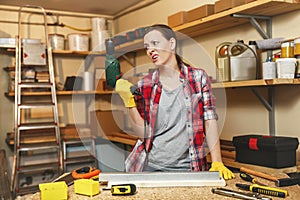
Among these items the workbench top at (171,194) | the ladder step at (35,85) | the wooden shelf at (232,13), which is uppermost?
the wooden shelf at (232,13)

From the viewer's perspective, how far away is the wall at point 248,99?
1930mm

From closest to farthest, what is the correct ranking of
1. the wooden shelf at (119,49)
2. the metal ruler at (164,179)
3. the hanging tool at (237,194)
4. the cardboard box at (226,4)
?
the hanging tool at (237,194)
the metal ruler at (164,179)
the cardboard box at (226,4)
the wooden shelf at (119,49)

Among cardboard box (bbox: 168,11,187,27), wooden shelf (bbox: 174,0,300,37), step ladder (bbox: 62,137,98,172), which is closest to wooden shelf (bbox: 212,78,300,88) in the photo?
wooden shelf (bbox: 174,0,300,37)

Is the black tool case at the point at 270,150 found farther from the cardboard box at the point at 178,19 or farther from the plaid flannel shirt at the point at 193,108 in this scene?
the cardboard box at the point at 178,19

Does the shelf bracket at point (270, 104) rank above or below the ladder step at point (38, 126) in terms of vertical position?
above

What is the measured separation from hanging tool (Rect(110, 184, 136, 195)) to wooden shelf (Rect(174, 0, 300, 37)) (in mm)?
1131

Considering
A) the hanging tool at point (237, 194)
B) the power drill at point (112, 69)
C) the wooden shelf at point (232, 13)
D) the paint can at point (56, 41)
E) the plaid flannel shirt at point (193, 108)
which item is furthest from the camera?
the paint can at point (56, 41)

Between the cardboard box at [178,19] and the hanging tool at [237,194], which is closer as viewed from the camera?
the hanging tool at [237,194]

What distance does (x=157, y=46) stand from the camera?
4.69 feet

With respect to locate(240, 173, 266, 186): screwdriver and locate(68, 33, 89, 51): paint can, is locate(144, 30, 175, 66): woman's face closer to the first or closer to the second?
locate(240, 173, 266, 186): screwdriver

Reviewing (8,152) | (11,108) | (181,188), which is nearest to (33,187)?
(8,152)

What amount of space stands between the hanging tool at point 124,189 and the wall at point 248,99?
86 cm

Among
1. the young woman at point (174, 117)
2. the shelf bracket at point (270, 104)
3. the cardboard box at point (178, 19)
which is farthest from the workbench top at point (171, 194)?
the cardboard box at point (178, 19)

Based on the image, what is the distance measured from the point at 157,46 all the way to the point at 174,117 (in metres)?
0.31
